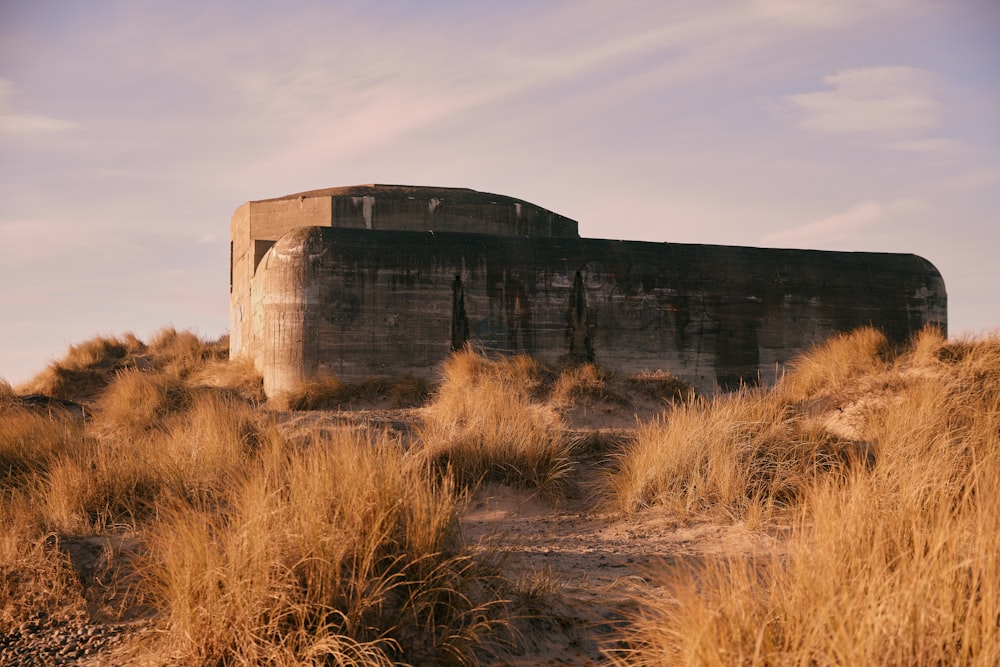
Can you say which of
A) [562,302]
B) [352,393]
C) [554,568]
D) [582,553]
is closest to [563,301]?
[562,302]

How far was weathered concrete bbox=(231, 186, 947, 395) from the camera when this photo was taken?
12.7 meters

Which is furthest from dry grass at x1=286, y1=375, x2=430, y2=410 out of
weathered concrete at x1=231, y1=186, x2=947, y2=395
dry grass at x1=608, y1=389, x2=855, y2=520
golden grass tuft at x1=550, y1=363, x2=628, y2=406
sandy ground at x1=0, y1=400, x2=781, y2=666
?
dry grass at x1=608, y1=389, x2=855, y2=520

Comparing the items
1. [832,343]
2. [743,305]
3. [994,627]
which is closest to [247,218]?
[743,305]

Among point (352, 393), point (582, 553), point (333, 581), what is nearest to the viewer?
point (333, 581)

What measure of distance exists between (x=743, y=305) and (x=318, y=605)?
1131 cm

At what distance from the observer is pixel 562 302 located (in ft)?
43.5

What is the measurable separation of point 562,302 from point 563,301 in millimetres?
20

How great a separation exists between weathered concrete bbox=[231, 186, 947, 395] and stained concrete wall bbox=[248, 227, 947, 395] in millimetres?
18

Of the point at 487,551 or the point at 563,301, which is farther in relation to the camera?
the point at 563,301

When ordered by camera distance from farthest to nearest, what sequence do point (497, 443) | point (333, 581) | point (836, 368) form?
point (836, 368) → point (497, 443) → point (333, 581)

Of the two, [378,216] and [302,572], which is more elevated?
[378,216]

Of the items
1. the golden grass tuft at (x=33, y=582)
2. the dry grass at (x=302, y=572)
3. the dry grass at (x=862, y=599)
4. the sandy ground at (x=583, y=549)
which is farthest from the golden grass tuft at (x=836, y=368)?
the golden grass tuft at (x=33, y=582)

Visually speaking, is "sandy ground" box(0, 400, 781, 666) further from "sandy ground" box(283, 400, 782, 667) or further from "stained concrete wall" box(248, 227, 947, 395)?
"stained concrete wall" box(248, 227, 947, 395)

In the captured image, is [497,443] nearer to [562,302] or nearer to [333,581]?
[333,581]
